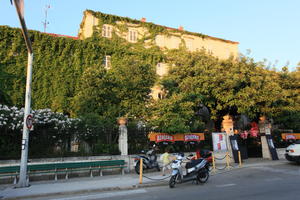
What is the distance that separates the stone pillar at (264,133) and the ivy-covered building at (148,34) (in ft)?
25.2

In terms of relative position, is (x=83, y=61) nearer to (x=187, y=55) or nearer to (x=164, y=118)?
(x=187, y=55)

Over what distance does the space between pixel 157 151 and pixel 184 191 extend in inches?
242

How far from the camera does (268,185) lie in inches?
332

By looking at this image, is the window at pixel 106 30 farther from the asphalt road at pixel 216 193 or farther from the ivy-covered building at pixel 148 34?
the asphalt road at pixel 216 193

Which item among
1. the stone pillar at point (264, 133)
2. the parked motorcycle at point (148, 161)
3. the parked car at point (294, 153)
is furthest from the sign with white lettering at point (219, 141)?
the parked motorcycle at point (148, 161)

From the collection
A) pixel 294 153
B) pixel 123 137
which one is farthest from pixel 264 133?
pixel 123 137

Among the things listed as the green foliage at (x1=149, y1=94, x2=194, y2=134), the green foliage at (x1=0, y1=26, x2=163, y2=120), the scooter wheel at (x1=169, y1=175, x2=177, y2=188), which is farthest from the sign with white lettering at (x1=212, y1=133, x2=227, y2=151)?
the scooter wheel at (x1=169, y1=175, x2=177, y2=188)

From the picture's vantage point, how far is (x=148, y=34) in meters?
26.7

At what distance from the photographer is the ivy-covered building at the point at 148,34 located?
24.0 m

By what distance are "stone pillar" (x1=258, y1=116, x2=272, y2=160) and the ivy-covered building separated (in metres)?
7.69

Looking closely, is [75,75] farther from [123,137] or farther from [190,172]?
[190,172]

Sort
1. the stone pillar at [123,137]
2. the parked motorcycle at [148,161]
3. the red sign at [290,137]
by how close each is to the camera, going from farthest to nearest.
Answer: the red sign at [290,137] < the stone pillar at [123,137] < the parked motorcycle at [148,161]

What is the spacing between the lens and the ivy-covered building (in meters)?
24.0

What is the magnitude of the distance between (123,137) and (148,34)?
57.2 feet
